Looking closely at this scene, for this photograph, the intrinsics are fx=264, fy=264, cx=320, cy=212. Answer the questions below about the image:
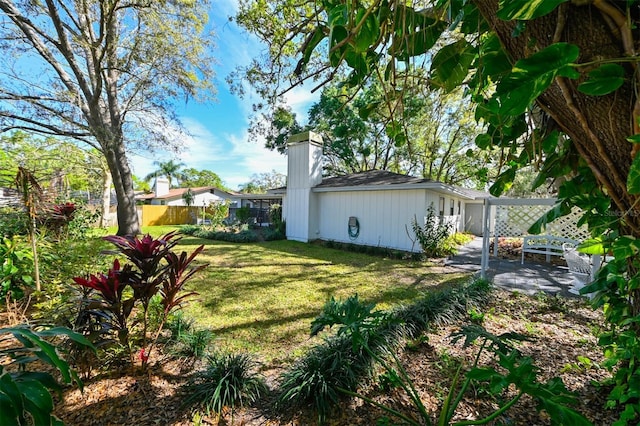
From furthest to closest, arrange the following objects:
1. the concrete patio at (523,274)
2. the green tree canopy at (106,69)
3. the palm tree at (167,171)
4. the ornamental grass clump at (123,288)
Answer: the palm tree at (167,171)
the green tree canopy at (106,69)
the concrete patio at (523,274)
the ornamental grass clump at (123,288)

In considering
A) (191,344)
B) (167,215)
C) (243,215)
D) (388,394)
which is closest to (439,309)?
(388,394)

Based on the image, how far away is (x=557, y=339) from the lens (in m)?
2.94

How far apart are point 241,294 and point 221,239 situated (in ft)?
25.0

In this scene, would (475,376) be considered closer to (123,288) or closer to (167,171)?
(123,288)

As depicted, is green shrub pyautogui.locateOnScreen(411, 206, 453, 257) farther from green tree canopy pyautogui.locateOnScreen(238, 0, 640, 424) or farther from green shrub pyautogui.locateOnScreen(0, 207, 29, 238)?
green shrub pyautogui.locateOnScreen(0, 207, 29, 238)

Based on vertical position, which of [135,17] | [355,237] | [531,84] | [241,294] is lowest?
[241,294]

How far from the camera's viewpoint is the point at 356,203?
399 inches

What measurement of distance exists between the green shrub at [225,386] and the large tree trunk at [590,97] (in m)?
2.50

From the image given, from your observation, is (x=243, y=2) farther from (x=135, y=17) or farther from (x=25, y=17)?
(x=25, y=17)

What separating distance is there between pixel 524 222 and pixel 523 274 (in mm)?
2501

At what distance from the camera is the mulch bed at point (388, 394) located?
73.0 inches

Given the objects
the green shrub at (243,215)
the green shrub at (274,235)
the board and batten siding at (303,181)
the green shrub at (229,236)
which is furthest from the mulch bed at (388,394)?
the green shrub at (243,215)

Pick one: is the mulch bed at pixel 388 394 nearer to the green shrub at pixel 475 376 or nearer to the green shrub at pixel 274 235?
the green shrub at pixel 475 376

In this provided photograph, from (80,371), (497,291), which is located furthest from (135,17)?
(497,291)
